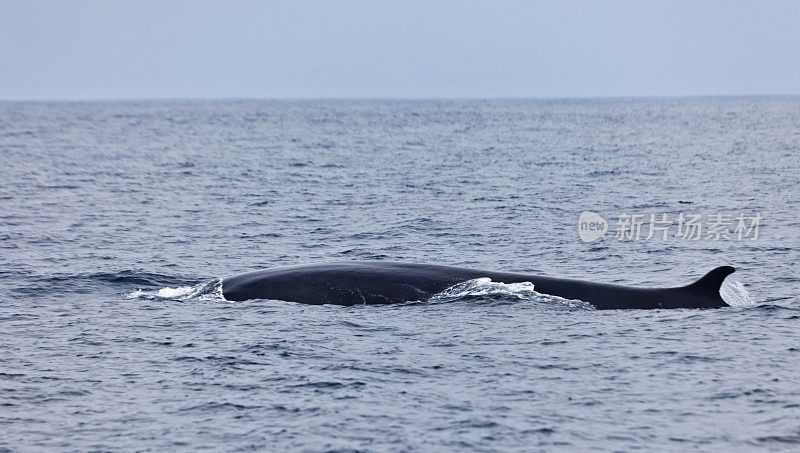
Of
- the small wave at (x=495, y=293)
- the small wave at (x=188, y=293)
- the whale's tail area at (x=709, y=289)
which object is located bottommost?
the small wave at (x=188, y=293)

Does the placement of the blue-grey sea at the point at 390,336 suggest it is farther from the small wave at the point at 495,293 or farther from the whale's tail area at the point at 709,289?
the whale's tail area at the point at 709,289

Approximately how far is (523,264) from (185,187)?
1060 inches

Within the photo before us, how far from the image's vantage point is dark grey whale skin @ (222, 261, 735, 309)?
62.2 feet

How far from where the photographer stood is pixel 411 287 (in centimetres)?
1912

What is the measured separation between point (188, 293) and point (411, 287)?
16.0 ft

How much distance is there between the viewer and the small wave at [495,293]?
18.9 m

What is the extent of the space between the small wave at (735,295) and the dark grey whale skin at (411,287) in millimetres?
659

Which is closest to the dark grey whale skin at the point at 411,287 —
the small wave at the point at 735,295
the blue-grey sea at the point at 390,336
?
the blue-grey sea at the point at 390,336

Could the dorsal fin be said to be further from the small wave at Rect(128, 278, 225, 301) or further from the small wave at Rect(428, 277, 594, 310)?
the small wave at Rect(128, 278, 225, 301)

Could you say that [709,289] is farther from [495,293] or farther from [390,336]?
[390,336]

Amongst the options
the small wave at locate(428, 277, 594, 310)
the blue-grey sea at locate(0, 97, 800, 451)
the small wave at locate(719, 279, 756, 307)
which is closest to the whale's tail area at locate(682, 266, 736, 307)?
the small wave at locate(719, 279, 756, 307)

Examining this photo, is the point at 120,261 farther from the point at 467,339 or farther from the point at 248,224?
the point at 467,339

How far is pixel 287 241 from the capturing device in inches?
1172

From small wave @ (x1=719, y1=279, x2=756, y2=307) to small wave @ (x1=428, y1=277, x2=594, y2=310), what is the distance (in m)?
3.19
